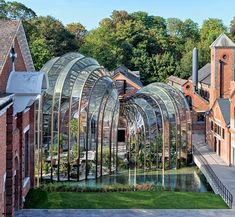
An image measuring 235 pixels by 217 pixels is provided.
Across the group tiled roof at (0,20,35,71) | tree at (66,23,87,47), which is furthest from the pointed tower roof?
tree at (66,23,87,47)

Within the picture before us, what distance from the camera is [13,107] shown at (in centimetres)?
1759

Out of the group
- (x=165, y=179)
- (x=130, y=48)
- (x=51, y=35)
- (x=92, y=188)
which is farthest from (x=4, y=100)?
(x=130, y=48)

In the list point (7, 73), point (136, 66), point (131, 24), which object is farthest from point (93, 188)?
point (131, 24)

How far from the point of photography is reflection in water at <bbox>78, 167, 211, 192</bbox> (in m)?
28.6

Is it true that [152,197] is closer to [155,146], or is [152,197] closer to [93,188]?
[93,188]

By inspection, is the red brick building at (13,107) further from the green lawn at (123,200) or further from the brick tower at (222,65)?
the brick tower at (222,65)

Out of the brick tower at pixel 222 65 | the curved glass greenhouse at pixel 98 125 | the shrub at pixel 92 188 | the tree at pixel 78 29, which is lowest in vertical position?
the shrub at pixel 92 188

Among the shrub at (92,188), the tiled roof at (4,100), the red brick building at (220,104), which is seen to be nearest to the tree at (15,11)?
the red brick building at (220,104)

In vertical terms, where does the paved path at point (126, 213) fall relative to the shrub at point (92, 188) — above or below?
below

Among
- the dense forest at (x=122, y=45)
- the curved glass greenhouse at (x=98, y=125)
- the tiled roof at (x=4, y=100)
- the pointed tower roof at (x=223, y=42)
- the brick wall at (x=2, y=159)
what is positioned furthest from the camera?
the dense forest at (x=122, y=45)

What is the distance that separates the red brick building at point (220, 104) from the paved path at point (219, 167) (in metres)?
0.48

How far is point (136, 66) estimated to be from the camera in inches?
3004

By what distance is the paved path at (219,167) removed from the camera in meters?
27.3

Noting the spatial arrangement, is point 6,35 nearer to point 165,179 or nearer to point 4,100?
point 4,100
